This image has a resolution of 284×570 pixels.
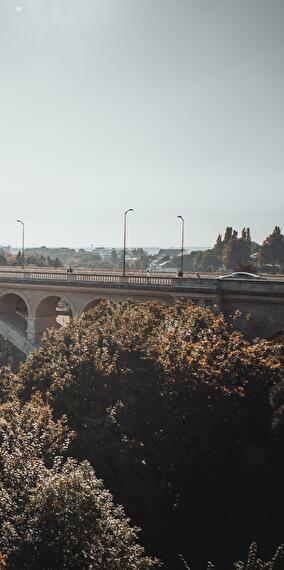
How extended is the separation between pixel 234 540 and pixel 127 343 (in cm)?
1041

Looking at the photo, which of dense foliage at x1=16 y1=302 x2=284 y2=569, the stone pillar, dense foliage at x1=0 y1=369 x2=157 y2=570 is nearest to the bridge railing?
the stone pillar

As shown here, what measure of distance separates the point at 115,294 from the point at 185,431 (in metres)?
19.3

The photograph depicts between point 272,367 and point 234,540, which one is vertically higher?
point 272,367

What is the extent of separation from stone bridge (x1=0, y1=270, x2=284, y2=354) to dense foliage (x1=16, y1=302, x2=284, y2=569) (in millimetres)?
8577

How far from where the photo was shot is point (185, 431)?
22109 millimetres

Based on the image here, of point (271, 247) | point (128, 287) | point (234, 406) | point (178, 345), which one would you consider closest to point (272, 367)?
point (234, 406)

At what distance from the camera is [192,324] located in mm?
27203

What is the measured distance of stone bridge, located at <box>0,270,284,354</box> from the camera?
33469mm

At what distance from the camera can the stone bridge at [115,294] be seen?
33.5 meters

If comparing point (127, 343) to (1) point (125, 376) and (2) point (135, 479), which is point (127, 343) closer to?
(1) point (125, 376)

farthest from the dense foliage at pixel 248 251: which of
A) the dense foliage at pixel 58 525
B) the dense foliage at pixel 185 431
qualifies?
the dense foliage at pixel 58 525

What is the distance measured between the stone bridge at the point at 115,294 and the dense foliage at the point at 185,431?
28.1ft

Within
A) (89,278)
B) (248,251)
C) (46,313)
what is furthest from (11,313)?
(248,251)

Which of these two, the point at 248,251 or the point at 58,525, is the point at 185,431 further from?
the point at 248,251
